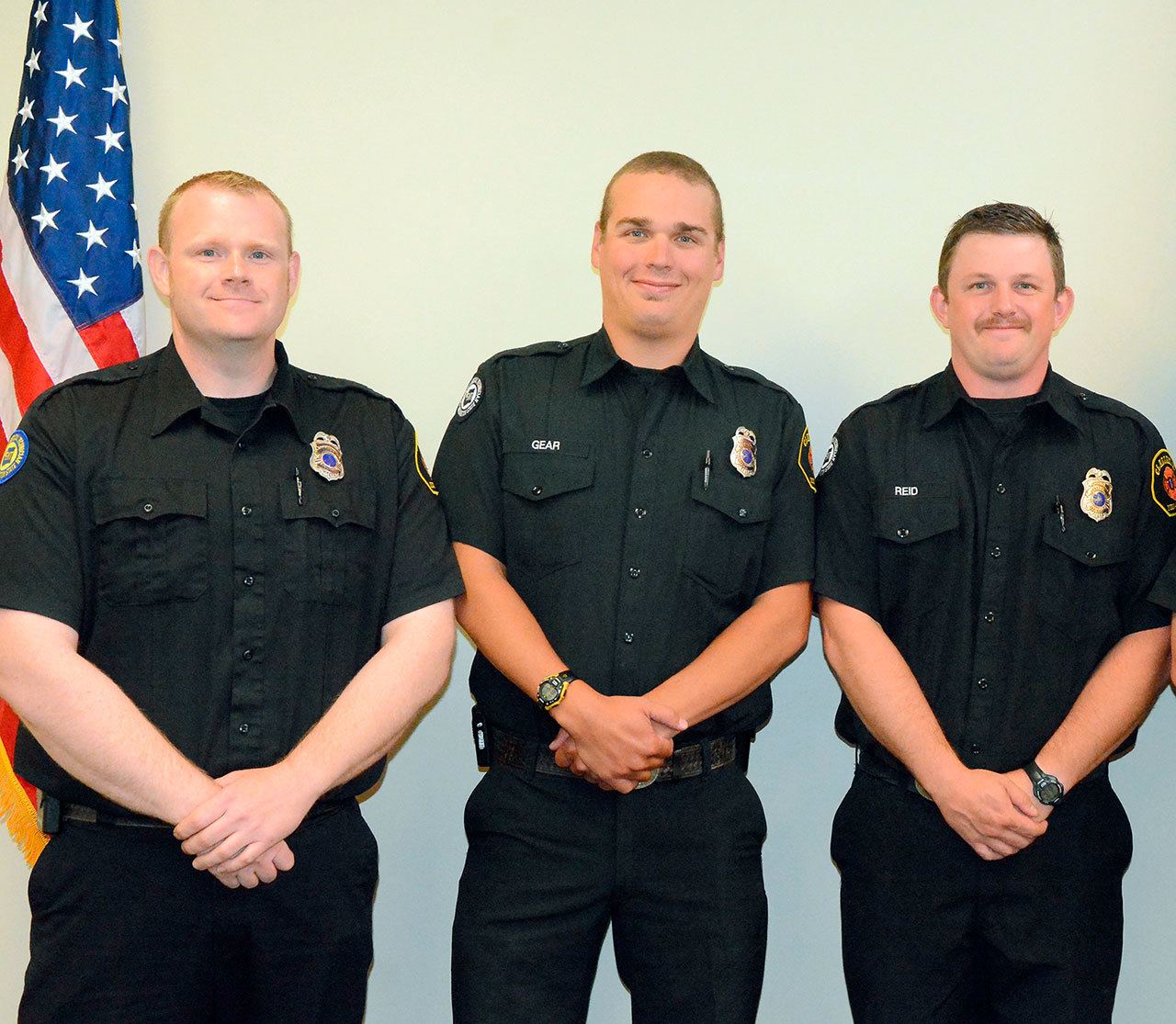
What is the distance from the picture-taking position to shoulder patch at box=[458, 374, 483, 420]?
2.63 metres

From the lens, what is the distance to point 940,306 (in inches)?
104

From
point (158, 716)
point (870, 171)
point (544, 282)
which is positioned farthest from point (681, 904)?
point (870, 171)

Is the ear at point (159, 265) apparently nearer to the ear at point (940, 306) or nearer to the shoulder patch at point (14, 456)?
the shoulder patch at point (14, 456)

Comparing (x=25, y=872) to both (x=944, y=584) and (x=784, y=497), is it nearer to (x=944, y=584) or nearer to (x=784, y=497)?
(x=784, y=497)

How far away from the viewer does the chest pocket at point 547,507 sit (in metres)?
2.52

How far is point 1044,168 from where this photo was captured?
3035 mm

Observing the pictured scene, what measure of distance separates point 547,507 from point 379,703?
54 centimetres

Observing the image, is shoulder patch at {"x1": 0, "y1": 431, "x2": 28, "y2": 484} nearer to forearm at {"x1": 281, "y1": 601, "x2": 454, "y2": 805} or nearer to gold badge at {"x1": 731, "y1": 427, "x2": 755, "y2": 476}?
forearm at {"x1": 281, "y1": 601, "x2": 454, "y2": 805}

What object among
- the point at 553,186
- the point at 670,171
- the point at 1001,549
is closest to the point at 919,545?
the point at 1001,549

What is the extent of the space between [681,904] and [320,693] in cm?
77

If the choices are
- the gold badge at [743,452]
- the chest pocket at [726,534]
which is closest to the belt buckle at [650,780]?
the chest pocket at [726,534]

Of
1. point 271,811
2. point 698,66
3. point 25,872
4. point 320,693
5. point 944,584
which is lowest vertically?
point 25,872

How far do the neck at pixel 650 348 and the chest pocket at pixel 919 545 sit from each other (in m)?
0.51

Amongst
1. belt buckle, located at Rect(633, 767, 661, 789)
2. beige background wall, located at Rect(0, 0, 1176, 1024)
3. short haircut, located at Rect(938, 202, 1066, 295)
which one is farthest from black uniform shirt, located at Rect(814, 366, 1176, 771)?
beige background wall, located at Rect(0, 0, 1176, 1024)
